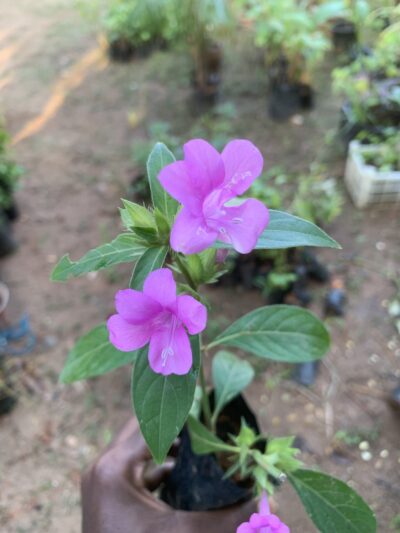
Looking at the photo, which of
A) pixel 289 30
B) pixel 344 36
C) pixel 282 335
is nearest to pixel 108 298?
pixel 282 335

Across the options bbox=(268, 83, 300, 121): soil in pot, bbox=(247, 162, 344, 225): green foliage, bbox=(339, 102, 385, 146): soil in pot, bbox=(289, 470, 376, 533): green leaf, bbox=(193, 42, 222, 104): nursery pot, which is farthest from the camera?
bbox=(193, 42, 222, 104): nursery pot

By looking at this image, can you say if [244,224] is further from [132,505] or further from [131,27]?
[131,27]

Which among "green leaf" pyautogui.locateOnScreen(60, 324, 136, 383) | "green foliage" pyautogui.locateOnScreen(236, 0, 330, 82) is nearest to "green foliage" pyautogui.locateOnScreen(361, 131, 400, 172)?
"green foliage" pyautogui.locateOnScreen(236, 0, 330, 82)

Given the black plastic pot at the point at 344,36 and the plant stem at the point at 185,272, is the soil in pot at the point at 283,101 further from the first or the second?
the plant stem at the point at 185,272

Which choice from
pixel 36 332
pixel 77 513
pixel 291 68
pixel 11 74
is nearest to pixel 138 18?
pixel 291 68

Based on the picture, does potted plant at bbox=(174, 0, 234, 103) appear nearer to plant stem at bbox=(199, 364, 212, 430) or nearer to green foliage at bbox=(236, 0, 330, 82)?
green foliage at bbox=(236, 0, 330, 82)

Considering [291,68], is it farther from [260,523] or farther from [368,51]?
[260,523]
